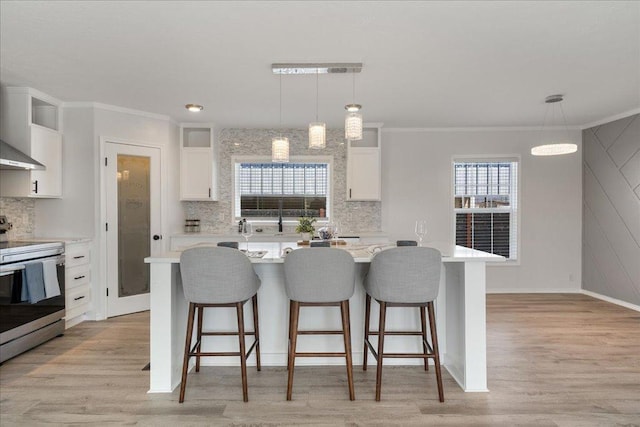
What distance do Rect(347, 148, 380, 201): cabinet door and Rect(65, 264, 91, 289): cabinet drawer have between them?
3.41 m

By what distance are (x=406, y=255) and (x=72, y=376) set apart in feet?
8.72

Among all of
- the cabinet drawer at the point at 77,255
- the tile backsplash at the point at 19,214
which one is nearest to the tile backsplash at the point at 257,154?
the cabinet drawer at the point at 77,255

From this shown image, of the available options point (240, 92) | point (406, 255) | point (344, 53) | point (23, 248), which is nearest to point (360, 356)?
point (406, 255)

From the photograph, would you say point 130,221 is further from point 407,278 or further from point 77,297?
point 407,278

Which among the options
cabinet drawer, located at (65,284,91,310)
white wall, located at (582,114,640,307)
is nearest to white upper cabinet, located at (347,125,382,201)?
white wall, located at (582,114,640,307)

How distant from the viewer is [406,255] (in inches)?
94.0

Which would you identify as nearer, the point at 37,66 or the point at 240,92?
the point at 37,66

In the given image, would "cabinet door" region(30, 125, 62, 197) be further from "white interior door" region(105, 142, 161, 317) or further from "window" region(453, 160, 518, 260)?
"window" region(453, 160, 518, 260)

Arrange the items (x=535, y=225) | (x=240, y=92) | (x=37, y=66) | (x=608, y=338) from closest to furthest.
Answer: (x=37, y=66)
(x=608, y=338)
(x=240, y=92)
(x=535, y=225)

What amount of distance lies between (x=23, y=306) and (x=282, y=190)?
3.38m

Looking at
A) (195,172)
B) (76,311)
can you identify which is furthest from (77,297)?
(195,172)

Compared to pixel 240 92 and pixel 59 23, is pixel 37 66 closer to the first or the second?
pixel 59 23

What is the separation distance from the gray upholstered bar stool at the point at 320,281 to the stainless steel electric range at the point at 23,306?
7.92 ft

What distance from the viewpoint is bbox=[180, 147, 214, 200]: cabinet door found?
522cm
